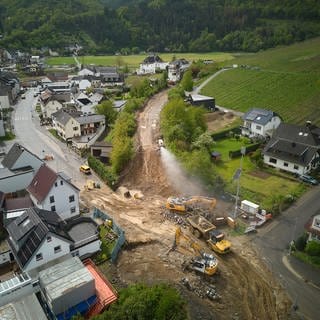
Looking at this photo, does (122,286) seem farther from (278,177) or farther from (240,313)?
(278,177)

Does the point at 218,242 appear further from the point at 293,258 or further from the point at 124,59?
the point at 124,59

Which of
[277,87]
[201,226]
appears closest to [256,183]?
[201,226]

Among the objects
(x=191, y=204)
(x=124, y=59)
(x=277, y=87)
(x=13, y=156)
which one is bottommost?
(x=124, y=59)

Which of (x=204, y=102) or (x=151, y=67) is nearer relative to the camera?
(x=204, y=102)

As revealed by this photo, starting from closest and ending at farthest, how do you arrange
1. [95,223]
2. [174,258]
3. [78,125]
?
1. [174,258]
2. [95,223]
3. [78,125]

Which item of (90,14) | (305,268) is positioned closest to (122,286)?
(305,268)

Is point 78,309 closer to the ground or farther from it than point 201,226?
farther from it

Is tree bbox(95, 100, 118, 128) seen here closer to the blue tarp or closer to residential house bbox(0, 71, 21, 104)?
residential house bbox(0, 71, 21, 104)
